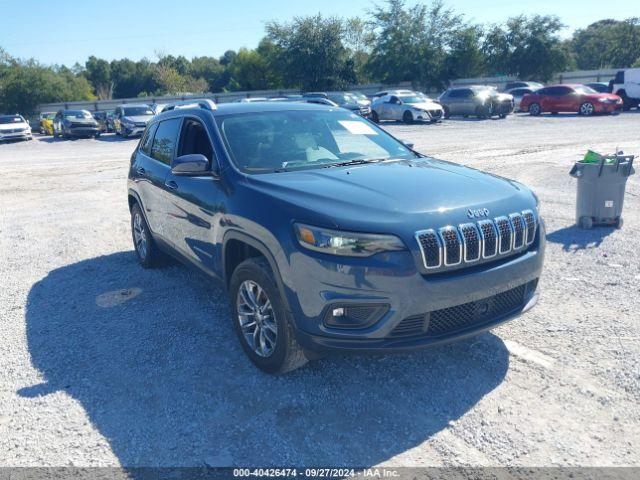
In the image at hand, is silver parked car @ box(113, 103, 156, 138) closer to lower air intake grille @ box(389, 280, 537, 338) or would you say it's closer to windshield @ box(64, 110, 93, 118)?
windshield @ box(64, 110, 93, 118)

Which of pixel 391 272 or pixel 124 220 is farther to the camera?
pixel 124 220

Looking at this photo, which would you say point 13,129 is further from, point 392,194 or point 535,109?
point 392,194

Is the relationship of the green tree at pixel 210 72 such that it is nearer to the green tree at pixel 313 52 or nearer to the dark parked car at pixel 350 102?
the green tree at pixel 313 52

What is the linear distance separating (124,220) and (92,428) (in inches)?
246

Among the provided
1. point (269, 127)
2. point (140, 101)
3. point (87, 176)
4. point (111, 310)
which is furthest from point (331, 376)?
point (140, 101)

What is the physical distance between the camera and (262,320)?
3.78 metres

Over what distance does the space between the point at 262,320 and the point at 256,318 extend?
0.24 ft

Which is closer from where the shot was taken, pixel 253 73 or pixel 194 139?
pixel 194 139

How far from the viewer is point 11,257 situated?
23.8 ft

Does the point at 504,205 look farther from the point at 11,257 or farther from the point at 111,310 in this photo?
the point at 11,257

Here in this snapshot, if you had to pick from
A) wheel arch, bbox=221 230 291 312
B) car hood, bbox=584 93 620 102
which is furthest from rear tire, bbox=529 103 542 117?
wheel arch, bbox=221 230 291 312

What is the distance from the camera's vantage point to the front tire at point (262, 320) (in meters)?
3.51

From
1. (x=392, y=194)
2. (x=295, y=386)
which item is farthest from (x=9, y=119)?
(x=392, y=194)

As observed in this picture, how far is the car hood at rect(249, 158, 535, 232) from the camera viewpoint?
3.28 metres
